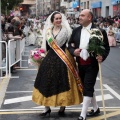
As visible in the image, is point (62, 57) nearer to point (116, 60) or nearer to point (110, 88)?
point (110, 88)

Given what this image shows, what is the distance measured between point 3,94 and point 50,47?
2.71m

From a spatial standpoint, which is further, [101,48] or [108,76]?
[108,76]

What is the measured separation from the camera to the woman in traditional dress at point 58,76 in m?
6.89

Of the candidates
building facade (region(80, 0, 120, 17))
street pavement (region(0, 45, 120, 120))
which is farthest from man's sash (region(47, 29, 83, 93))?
building facade (region(80, 0, 120, 17))

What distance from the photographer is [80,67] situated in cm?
690

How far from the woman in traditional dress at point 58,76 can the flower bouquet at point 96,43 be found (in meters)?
0.57

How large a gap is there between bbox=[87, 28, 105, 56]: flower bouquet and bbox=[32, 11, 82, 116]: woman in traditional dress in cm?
57

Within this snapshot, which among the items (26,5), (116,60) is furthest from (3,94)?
(26,5)

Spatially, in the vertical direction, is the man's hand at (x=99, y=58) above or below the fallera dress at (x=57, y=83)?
above

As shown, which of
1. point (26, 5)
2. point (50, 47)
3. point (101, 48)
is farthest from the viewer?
point (26, 5)

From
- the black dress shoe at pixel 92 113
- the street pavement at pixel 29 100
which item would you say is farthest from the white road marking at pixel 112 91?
the black dress shoe at pixel 92 113

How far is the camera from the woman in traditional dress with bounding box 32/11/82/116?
22.6ft

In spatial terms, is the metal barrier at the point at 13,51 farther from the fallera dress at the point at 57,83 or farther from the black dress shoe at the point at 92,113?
the black dress shoe at the point at 92,113

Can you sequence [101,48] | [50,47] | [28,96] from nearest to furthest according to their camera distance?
[101,48]
[50,47]
[28,96]
